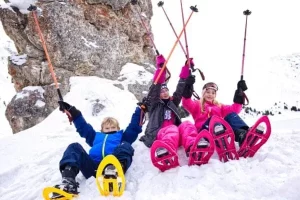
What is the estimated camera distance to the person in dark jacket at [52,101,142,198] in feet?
10.7

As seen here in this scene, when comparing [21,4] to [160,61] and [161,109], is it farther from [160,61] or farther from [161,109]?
[161,109]

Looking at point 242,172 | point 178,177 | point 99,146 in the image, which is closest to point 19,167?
point 99,146

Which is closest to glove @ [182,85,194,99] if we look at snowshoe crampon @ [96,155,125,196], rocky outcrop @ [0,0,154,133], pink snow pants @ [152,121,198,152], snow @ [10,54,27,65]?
pink snow pants @ [152,121,198,152]

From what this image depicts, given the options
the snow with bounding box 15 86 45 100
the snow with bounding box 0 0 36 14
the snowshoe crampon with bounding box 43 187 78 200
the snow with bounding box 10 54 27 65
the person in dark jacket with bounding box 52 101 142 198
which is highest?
the snow with bounding box 0 0 36 14

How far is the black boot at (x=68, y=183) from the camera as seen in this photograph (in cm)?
297

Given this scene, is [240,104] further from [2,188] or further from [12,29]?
[12,29]

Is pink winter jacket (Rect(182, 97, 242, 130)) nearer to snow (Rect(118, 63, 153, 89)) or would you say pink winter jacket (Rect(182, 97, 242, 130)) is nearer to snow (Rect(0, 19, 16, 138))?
snow (Rect(118, 63, 153, 89))

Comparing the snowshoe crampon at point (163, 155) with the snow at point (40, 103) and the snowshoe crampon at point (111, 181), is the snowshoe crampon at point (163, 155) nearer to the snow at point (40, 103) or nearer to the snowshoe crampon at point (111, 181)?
the snowshoe crampon at point (111, 181)

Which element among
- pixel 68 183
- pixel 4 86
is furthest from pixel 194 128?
pixel 4 86

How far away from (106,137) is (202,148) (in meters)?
1.49

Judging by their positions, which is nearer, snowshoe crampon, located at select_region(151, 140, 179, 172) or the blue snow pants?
snowshoe crampon, located at select_region(151, 140, 179, 172)

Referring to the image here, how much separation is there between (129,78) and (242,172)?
9.32 metres

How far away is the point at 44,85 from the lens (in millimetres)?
11680

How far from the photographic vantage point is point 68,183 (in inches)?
122
